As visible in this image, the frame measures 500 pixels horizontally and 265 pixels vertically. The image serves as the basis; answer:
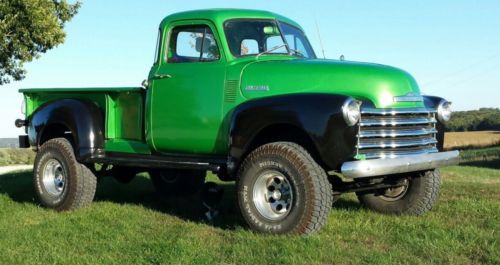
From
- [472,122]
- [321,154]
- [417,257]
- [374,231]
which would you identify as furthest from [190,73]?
[472,122]

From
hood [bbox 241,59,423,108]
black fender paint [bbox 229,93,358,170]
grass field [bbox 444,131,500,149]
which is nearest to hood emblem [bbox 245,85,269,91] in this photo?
hood [bbox 241,59,423,108]

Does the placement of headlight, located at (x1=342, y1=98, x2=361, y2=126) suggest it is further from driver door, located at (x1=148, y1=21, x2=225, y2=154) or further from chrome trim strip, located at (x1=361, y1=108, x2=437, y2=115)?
driver door, located at (x1=148, y1=21, x2=225, y2=154)

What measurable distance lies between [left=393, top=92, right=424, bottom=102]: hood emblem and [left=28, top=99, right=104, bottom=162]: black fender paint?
3.59 m

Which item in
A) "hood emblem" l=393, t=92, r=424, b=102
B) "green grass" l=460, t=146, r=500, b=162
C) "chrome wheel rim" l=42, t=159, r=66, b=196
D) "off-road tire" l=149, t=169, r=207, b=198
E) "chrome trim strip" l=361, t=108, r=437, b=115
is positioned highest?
"hood emblem" l=393, t=92, r=424, b=102

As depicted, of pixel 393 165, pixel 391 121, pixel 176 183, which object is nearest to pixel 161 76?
pixel 176 183

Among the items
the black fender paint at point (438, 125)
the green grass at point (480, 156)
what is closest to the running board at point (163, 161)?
the black fender paint at point (438, 125)

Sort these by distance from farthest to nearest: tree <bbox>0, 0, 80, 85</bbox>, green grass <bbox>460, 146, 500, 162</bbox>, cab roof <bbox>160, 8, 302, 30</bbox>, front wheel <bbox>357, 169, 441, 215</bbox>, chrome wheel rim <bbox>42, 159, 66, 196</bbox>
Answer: green grass <bbox>460, 146, 500, 162</bbox>, tree <bbox>0, 0, 80, 85</bbox>, chrome wheel rim <bbox>42, 159, 66, 196</bbox>, cab roof <bbox>160, 8, 302, 30</bbox>, front wheel <bbox>357, 169, 441, 215</bbox>

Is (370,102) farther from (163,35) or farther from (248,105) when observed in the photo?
(163,35)

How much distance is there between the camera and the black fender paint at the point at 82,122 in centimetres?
727

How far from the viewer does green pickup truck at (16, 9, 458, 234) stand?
5328mm

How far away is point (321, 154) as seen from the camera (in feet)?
17.4

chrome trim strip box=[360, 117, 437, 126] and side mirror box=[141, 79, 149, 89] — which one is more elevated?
side mirror box=[141, 79, 149, 89]

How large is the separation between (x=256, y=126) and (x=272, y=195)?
2.16 ft

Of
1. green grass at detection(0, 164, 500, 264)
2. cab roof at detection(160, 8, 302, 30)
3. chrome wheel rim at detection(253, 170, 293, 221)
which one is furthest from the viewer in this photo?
cab roof at detection(160, 8, 302, 30)
